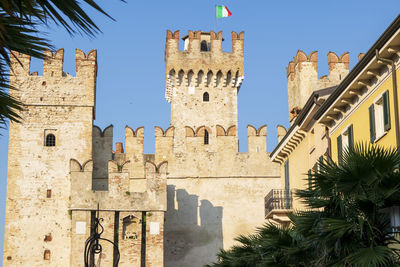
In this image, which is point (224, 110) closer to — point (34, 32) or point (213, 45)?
point (213, 45)

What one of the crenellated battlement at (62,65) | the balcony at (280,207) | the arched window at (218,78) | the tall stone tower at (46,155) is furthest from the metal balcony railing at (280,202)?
the arched window at (218,78)

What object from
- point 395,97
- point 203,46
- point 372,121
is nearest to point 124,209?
point 372,121

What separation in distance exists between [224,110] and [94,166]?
9.98 meters

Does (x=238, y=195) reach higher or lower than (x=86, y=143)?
lower

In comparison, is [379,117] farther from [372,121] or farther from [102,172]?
[102,172]

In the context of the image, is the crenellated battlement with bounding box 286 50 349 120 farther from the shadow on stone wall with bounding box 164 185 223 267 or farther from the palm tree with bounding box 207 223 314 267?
the palm tree with bounding box 207 223 314 267

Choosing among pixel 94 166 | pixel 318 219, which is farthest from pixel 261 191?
pixel 318 219

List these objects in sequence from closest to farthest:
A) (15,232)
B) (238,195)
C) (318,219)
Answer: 1. (318,219)
2. (15,232)
3. (238,195)

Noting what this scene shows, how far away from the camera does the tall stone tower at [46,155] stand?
30172mm

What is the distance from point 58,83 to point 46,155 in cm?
335

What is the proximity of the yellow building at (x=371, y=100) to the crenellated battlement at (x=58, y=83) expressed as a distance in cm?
1641

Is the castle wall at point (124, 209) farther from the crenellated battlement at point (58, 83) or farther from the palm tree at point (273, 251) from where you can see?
the palm tree at point (273, 251)

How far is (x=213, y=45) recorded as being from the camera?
40.2m

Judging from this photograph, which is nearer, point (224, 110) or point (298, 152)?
Result: point (298, 152)
